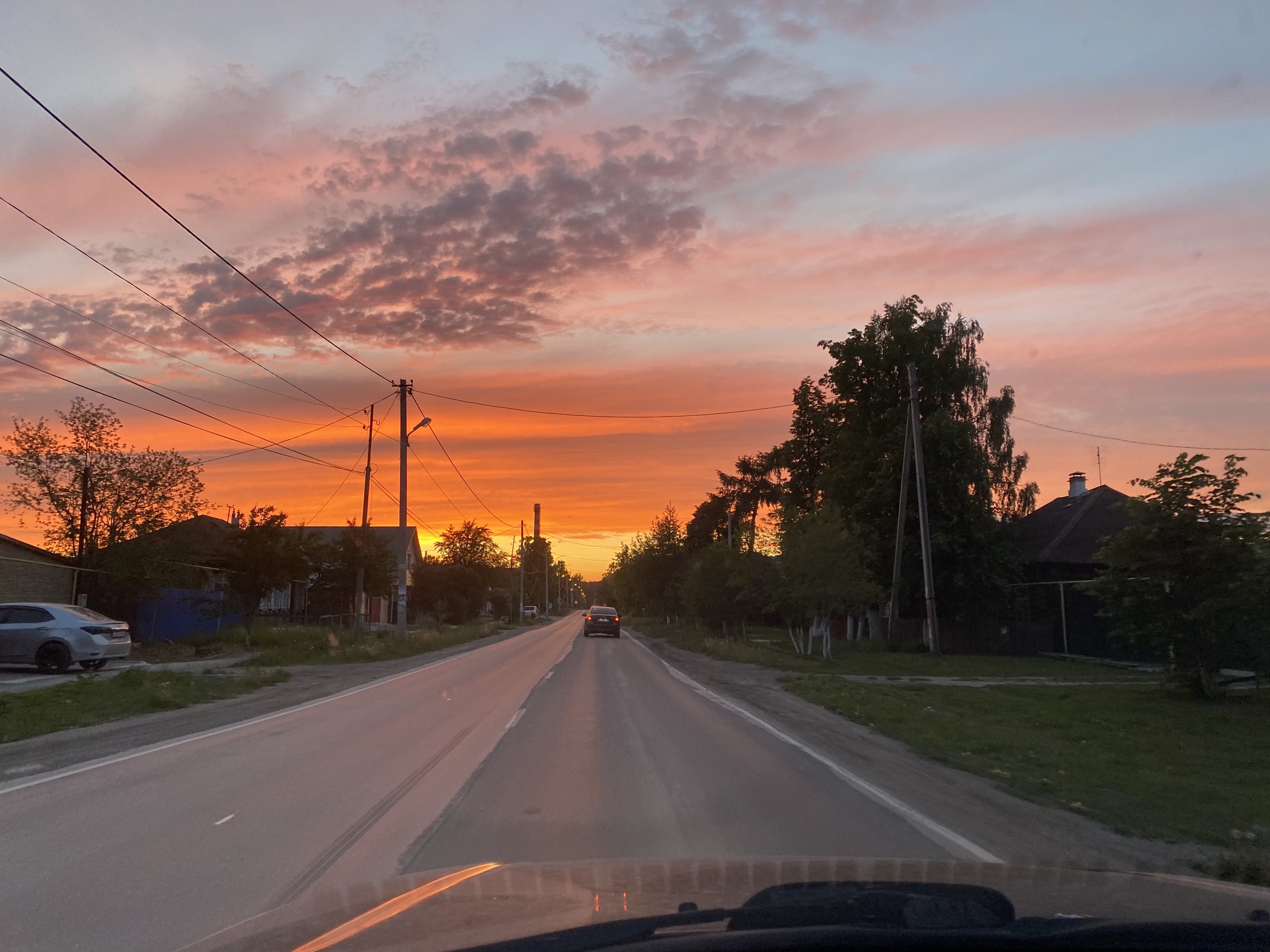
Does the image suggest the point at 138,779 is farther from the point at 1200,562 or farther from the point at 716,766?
the point at 1200,562

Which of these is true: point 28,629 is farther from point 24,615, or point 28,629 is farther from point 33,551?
point 33,551

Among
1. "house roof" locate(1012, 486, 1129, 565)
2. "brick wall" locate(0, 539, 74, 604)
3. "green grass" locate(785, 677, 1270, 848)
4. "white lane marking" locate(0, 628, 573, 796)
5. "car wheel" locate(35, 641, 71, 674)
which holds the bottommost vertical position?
"green grass" locate(785, 677, 1270, 848)

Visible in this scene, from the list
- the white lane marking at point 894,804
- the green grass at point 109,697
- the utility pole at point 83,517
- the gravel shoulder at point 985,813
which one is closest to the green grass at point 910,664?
the gravel shoulder at point 985,813

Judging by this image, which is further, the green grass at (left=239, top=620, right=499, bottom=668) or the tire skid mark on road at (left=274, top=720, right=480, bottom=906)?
the green grass at (left=239, top=620, right=499, bottom=668)

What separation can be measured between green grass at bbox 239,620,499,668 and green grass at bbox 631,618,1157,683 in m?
11.0

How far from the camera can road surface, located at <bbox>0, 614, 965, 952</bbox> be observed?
5.76 m

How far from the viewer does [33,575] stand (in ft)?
108

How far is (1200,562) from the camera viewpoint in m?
18.0

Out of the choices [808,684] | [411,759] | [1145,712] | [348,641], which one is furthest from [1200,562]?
[348,641]

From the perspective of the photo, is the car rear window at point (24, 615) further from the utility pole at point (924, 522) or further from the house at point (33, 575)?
the utility pole at point (924, 522)

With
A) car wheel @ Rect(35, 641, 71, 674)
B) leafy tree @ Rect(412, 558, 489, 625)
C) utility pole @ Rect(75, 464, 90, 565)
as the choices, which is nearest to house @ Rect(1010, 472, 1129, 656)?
car wheel @ Rect(35, 641, 71, 674)

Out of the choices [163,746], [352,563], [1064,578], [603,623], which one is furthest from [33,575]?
[1064,578]

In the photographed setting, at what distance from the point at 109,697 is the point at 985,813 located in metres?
14.7

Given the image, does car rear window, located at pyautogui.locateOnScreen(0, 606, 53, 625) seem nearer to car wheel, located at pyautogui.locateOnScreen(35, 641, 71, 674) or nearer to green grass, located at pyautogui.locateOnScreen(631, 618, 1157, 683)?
car wheel, located at pyautogui.locateOnScreen(35, 641, 71, 674)
